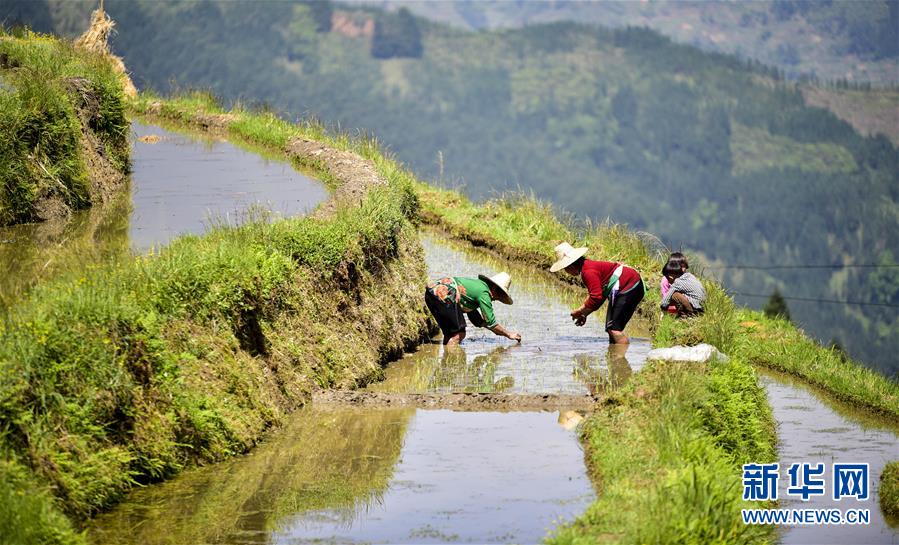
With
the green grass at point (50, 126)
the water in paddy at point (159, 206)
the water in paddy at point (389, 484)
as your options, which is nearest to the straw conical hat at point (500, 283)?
the water in paddy at point (389, 484)

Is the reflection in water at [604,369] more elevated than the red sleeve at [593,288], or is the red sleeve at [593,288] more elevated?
the red sleeve at [593,288]

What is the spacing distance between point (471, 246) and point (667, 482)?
17.4 m

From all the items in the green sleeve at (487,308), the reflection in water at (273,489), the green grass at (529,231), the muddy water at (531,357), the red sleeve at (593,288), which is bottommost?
the green grass at (529,231)

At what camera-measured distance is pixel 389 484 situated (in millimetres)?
11508

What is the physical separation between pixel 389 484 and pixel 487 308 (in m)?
6.84

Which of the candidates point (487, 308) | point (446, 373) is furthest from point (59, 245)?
point (487, 308)

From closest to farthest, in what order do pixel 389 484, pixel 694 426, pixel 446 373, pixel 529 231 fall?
pixel 389 484
pixel 694 426
pixel 446 373
pixel 529 231

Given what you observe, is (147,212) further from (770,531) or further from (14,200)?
(770,531)

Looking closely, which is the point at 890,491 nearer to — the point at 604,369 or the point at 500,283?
the point at 604,369

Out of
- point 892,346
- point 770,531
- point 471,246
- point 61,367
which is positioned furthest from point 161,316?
point 892,346

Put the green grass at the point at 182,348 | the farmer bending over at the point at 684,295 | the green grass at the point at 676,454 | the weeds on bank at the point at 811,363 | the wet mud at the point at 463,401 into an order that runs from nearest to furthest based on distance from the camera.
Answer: the green grass at the point at 676,454 < the green grass at the point at 182,348 < the wet mud at the point at 463,401 < the farmer bending over at the point at 684,295 < the weeds on bank at the point at 811,363

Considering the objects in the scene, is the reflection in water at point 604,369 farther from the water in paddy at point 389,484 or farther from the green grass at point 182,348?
the green grass at point 182,348

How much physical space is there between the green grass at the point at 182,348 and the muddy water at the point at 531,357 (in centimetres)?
61

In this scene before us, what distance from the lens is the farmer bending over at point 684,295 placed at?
1830 cm
